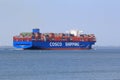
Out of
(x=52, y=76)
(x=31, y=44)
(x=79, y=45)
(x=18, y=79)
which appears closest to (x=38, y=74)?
(x=52, y=76)

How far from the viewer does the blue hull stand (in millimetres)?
163500

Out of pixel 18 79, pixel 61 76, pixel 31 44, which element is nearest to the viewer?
pixel 18 79

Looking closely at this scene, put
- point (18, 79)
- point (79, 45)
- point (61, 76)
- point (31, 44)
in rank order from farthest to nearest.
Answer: point (79, 45)
point (31, 44)
point (61, 76)
point (18, 79)

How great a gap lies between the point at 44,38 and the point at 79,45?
45.0 feet

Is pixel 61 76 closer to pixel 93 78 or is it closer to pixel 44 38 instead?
pixel 93 78

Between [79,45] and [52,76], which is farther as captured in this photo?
[79,45]

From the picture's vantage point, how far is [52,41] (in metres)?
167

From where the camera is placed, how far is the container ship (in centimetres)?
16400

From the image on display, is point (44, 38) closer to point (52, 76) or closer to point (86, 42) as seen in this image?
point (86, 42)

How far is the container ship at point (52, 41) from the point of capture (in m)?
164

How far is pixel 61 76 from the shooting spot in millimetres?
65688

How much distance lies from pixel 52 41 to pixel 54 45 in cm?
314

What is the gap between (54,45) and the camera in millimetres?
169500

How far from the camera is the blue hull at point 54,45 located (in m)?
164
